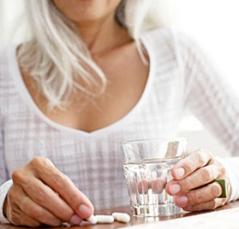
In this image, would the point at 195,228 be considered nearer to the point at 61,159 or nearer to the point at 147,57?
the point at 61,159

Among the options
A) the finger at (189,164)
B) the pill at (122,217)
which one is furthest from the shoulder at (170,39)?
the pill at (122,217)

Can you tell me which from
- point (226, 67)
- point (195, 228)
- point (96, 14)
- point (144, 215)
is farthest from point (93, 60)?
point (195, 228)

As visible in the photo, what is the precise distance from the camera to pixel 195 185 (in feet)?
2.82

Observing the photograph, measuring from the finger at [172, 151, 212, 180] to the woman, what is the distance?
0.40 metres

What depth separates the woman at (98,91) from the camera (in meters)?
1.28

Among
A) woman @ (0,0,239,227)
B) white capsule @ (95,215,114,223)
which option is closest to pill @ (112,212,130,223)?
white capsule @ (95,215,114,223)

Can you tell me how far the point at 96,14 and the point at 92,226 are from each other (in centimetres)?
65

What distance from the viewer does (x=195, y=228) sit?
65 centimetres

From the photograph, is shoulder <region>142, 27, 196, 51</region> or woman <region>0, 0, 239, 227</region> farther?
shoulder <region>142, 27, 196, 51</region>

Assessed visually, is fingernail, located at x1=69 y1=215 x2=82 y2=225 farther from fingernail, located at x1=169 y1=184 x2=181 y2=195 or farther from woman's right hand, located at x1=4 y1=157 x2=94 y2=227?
fingernail, located at x1=169 y1=184 x2=181 y2=195

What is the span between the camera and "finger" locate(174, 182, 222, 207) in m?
0.84

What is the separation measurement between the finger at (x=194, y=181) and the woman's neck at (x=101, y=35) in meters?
0.62

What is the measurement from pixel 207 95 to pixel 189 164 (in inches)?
22.8

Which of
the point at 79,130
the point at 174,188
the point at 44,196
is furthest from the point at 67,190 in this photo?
the point at 79,130
